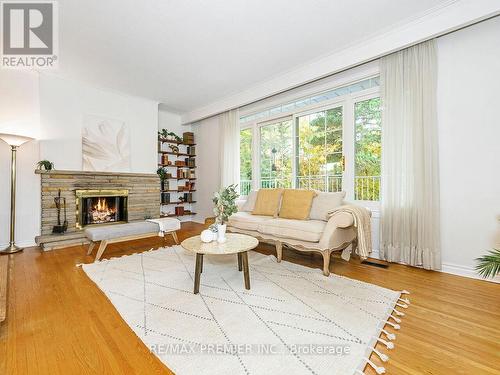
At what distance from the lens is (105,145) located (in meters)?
4.72

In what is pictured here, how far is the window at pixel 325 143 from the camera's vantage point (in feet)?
11.5

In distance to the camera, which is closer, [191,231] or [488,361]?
[488,361]

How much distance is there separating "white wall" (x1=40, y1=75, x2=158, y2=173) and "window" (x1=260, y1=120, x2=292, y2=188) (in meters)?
2.53

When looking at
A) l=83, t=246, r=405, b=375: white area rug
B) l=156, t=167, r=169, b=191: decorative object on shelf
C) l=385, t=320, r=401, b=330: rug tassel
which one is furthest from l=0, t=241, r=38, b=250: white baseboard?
l=385, t=320, r=401, b=330: rug tassel

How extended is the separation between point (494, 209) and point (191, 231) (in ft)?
15.1

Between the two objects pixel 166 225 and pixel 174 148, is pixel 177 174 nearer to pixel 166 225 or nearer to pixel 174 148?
pixel 174 148

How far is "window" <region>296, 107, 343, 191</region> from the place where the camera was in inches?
151

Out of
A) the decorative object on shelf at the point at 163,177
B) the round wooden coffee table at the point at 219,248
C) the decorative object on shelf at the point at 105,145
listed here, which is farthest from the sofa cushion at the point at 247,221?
the decorative object on shelf at the point at 105,145

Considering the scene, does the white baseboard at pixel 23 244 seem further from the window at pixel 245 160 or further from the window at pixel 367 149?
the window at pixel 367 149

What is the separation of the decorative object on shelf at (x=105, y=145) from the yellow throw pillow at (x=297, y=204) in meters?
3.42

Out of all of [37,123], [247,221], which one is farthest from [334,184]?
[37,123]

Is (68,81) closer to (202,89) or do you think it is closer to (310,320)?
Answer: (202,89)

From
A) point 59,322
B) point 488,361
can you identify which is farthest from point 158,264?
point 488,361

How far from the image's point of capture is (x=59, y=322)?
176cm
